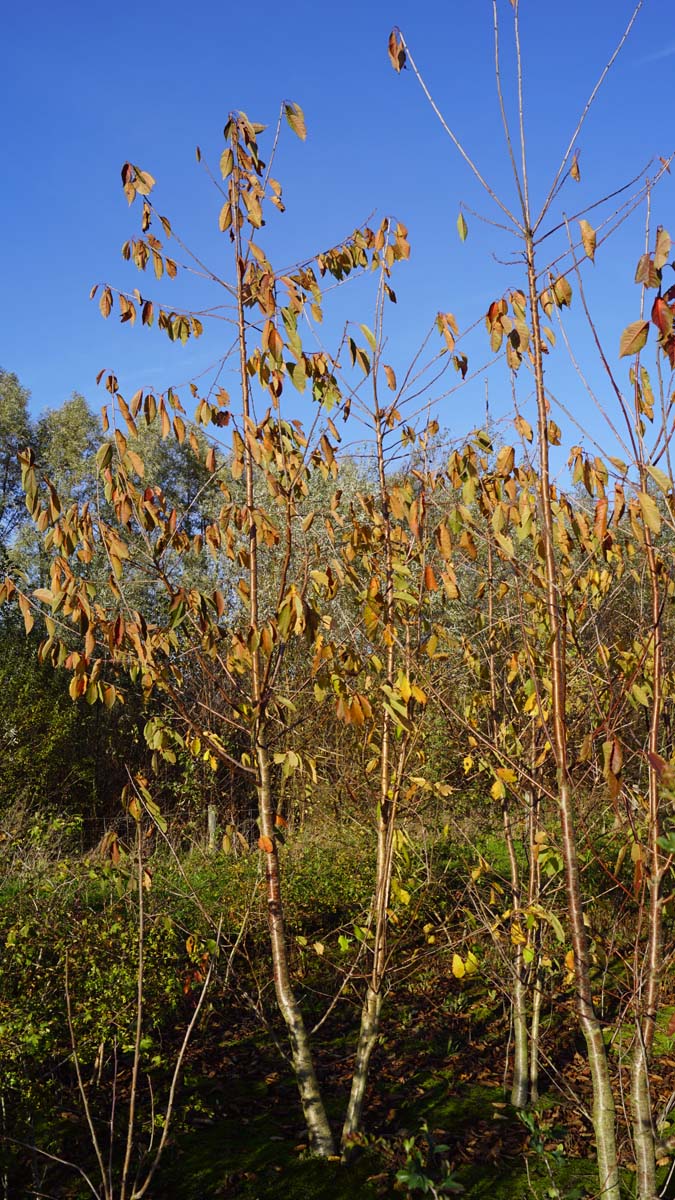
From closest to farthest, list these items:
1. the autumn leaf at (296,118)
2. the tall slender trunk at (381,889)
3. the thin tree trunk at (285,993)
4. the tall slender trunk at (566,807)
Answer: the tall slender trunk at (566,807)
the autumn leaf at (296,118)
the thin tree trunk at (285,993)
the tall slender trunk at (381,889)

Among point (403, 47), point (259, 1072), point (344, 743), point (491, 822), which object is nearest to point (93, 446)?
point (344, 743)

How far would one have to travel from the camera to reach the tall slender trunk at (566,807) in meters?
2.62

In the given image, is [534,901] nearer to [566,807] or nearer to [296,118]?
[566,807]

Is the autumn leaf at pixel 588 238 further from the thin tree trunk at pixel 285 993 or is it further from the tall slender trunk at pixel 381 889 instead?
the thin tree trunk at pixel 285 993

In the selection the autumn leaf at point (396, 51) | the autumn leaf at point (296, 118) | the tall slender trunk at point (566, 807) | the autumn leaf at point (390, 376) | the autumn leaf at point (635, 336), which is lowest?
the tall slender trunk at point (566, 807)

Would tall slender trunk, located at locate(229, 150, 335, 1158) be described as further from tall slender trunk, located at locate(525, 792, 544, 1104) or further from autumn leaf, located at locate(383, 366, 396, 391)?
tall slender trunk, located at locate(525, 792, 544, 1104)

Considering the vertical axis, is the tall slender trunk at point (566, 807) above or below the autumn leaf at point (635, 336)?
below

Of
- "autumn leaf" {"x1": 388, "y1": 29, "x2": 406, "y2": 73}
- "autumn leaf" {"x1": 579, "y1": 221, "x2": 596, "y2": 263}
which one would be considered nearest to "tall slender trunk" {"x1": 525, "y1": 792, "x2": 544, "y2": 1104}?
"autumn leaf" {"x1": 579, "y1": 221, "x2": 596, "y2": 263}

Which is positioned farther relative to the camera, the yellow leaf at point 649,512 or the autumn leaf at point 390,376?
the autumn leaf at point 390,376

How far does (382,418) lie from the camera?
3.98m

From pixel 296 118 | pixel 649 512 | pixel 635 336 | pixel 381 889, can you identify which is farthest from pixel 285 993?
pixel 296 118

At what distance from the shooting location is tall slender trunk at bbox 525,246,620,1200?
A: 2.62 m

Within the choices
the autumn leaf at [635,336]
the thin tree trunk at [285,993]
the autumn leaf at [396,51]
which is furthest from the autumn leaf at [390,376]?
the autumn leaf at [635,336]

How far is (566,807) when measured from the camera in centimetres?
265
